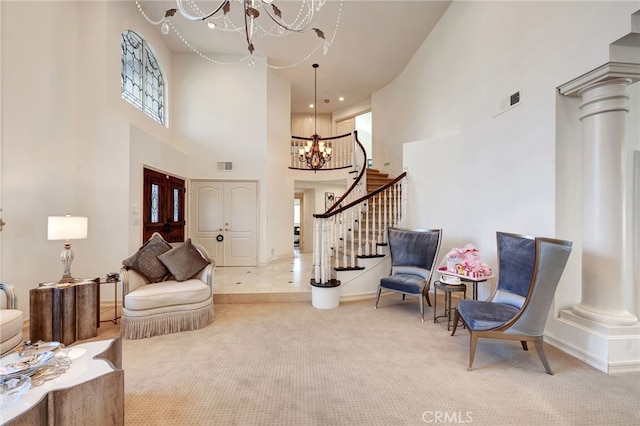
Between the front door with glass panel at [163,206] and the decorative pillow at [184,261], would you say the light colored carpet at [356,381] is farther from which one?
the front door with glass panel at [163,206]

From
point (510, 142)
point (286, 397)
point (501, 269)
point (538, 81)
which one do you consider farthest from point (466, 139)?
point (286, 397)

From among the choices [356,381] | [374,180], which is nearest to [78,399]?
[356,381]

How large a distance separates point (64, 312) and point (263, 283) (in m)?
2.50

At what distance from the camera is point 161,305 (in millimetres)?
2902

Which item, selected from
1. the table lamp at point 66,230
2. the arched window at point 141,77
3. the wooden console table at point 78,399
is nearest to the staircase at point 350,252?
the wooden console table at point 78,399

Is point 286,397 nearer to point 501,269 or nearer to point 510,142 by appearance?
point 501,269

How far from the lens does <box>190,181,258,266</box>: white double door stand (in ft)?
19.7

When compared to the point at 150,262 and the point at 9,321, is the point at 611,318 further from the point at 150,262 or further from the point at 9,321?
the point at 9,321

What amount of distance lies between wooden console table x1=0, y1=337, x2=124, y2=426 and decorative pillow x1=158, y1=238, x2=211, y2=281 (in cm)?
157

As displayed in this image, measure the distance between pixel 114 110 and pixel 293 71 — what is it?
4106 millimetres

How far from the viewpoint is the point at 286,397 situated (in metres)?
1.91

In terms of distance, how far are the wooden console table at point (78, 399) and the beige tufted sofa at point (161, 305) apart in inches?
48.9

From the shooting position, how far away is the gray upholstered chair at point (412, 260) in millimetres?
3454

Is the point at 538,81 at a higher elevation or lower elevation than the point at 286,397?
higher
